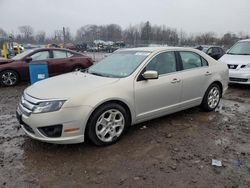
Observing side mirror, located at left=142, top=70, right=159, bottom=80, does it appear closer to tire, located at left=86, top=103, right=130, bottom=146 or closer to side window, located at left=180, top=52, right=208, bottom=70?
tire, located at left=86, top=103, right=130, bottom=146

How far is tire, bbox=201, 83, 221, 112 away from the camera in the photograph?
510 cm

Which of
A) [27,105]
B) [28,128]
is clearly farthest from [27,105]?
[28,128]

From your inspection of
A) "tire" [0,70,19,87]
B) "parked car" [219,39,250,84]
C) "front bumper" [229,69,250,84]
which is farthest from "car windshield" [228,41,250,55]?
"tire" [0,70,19,87]

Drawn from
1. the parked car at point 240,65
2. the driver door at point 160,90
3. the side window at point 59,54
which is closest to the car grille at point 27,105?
the driver door at point 160,90

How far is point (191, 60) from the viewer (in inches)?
190

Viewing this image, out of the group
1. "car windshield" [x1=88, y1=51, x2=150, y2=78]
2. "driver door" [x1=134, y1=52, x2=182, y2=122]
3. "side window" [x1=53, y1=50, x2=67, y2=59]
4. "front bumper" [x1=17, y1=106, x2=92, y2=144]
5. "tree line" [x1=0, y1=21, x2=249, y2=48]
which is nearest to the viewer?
"front bumper" [x1=17, y1=106, x2=92, y2=144]

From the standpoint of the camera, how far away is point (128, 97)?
369 centimetres

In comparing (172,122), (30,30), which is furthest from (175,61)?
(30,30)

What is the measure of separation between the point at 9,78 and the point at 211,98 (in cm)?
691

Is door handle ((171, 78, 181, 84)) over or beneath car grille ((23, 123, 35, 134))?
over

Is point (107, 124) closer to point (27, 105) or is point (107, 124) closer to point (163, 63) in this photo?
point (27, 105)

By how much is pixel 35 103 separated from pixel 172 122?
269cm

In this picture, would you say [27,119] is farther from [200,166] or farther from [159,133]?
[200,166]

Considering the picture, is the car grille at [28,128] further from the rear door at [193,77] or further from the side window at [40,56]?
the side window at [40,56]
